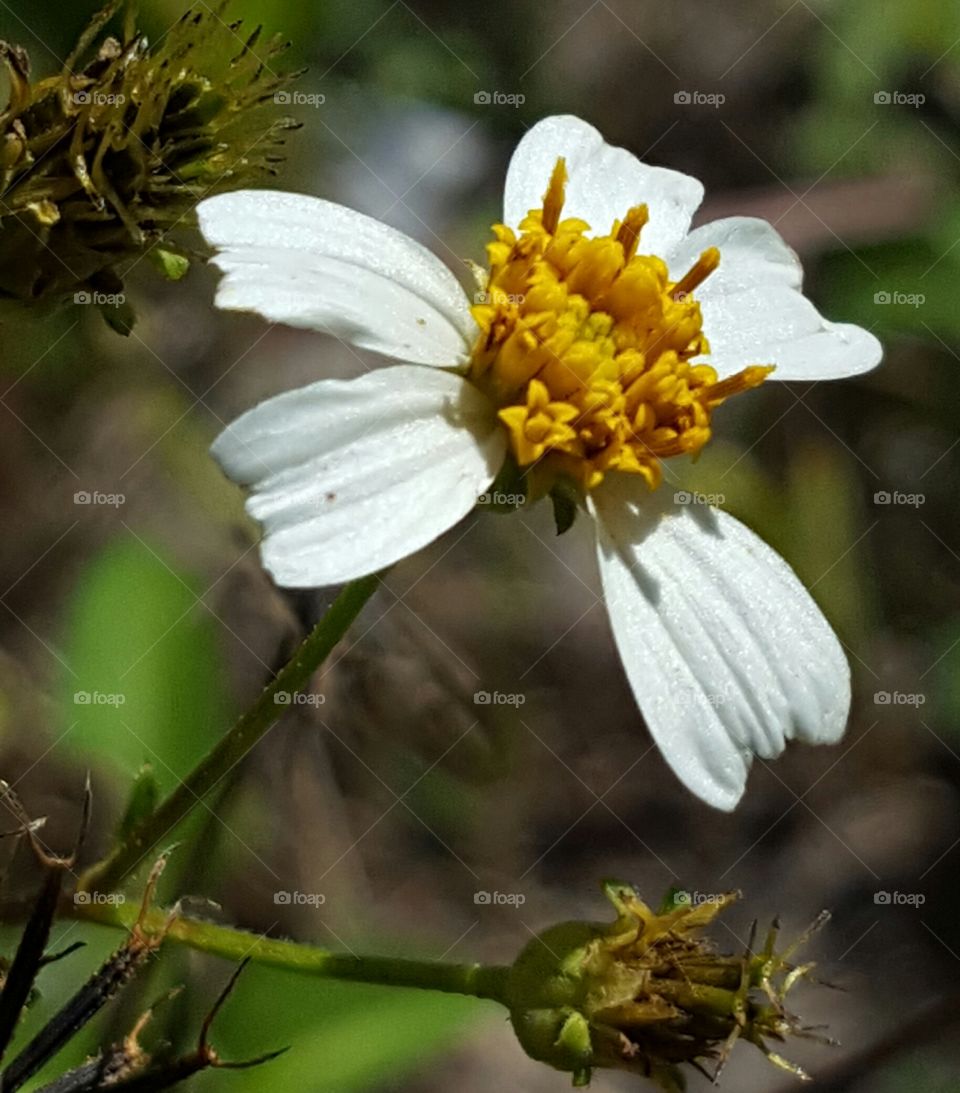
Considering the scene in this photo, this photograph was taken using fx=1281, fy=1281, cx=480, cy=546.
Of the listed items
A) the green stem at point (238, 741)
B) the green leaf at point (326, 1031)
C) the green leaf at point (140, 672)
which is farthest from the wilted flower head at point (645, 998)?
the green leaf at point (140, 672)

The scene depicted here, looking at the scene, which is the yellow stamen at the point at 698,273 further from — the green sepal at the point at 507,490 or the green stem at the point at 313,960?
the green stem at the point at 313,960

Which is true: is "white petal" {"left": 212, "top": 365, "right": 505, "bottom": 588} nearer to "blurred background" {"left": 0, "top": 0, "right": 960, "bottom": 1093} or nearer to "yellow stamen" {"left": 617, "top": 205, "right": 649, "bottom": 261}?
"yellow stamen" {"left": 617, "top": 205, "right": 649, "bottom": 261}

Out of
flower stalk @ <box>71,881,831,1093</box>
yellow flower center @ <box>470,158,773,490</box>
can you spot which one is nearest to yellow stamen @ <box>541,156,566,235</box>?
yellow flower center @ <box>470,158,773,490</box>

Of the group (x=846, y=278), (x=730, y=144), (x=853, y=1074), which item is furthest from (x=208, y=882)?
(x=730, y=144)

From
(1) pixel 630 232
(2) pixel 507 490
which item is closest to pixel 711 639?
(2) pixel 507 490

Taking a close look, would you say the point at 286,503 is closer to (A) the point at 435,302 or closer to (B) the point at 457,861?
(A) the point at 435,302

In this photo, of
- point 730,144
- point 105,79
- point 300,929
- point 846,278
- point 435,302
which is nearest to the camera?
point 105,79
